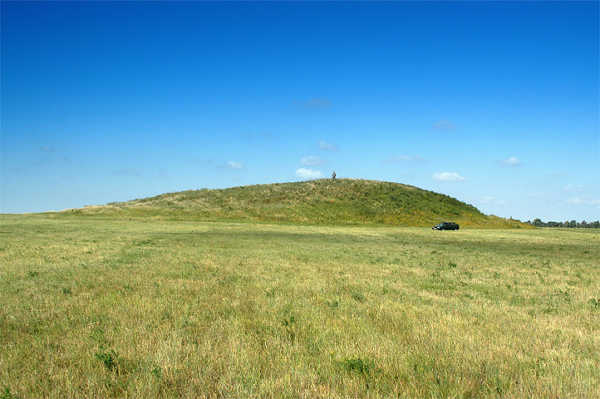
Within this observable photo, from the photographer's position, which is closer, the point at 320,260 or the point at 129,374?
the point at 129,374

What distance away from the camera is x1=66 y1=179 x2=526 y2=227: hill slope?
287 ft

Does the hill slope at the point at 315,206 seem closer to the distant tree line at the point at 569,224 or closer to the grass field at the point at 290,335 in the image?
the distant tree line at the point at 569,224

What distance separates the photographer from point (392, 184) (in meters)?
129

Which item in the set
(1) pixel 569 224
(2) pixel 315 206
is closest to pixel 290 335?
(2) pixel 315 206

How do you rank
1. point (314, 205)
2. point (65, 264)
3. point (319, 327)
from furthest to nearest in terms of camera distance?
1. point (314, 205)
2. point (65, 264)
3. point (319, 327)

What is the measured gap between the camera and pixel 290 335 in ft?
26.8

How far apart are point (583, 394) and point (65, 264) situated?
20.7m

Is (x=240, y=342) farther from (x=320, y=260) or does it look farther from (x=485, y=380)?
(x=320, y=260)

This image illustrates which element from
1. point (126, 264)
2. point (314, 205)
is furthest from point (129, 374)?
point (314, 205)

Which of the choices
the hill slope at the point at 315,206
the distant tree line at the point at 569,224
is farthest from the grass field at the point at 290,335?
the distant tree line at the point at 569,224

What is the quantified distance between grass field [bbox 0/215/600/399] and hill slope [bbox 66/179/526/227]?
6820cm

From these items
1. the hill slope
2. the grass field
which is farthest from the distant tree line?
the grass field

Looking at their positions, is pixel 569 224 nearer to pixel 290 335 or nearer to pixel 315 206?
pixel 315 206

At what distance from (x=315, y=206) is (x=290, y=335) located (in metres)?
88.7
